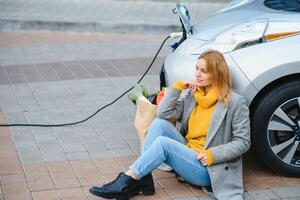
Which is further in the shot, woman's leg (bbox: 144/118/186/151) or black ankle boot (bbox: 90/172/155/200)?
woman's leg (bbox: 144/118/186/151)

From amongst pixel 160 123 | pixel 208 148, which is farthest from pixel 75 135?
pixel 208 148

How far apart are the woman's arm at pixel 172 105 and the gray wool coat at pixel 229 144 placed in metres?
0.30

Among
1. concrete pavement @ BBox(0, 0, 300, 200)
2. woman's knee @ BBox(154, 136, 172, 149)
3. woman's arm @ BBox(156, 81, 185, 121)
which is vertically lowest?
concrete pavement @ BBox(0, 0, 300, 200)

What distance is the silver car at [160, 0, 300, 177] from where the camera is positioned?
14.3ft

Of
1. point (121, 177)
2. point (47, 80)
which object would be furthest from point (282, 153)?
point (47, 80)

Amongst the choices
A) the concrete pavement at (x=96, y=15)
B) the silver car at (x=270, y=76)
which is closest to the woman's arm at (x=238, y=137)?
the silver car at (x=270, y=76)

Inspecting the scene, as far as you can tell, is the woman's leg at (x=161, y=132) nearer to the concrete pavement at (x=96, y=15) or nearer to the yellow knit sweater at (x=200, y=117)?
the yellow knit sweater at (x=200, y=117)

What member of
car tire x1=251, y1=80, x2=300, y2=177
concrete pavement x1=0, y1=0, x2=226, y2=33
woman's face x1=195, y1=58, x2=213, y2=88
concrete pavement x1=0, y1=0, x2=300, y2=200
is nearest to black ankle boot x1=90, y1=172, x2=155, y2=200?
concrete pavement x1=0, y1=0, x2=300, y2=200

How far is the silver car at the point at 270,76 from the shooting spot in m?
4.34

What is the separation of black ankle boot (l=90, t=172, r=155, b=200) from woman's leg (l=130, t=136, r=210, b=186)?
7 cm

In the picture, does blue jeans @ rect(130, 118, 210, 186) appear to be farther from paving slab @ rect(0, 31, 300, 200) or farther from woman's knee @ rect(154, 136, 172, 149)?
paving slab @ rect(0, 31, 300, 200)

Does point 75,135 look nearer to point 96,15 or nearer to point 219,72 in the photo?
point 219,72

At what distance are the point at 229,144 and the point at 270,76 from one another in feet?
1.90

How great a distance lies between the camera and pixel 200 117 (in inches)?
170
